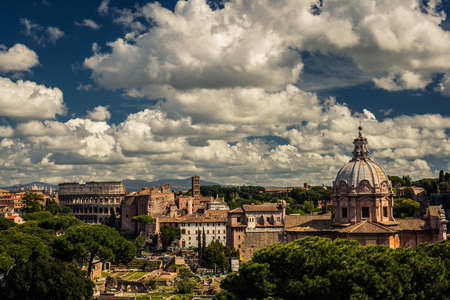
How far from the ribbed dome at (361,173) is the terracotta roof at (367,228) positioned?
17.0 feet

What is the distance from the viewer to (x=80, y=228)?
63969 millimetres

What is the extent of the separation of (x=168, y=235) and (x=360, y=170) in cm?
5530

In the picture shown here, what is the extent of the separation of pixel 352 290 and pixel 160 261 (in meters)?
56.1

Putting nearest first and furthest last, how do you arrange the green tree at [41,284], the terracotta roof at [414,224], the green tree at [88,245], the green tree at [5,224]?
1. the green tree at [41,284]
2. the terracotta roof at [414,224]
3. the green tree at [88,245]
4. the green tree at [5,224]

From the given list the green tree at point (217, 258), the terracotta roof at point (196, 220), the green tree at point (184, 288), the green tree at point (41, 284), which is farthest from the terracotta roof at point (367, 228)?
the terracotta roof at point (196, 220)

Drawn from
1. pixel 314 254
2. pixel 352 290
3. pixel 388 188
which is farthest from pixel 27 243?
pixel 388 188

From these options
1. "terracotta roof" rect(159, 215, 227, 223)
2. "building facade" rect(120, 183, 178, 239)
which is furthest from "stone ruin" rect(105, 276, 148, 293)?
"building facade" rect(120, 183, 178, 239)

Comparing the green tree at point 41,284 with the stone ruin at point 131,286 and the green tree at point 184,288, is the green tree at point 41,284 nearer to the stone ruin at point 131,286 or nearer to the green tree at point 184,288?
the stone ruin at point 131,286

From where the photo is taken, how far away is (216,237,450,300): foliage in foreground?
28625 millimetres

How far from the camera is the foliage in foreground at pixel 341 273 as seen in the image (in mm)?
28625

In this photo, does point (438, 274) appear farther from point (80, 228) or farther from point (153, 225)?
point (153, 225)

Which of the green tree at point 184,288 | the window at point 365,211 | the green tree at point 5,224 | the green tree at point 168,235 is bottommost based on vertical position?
the green tree at point 184,288

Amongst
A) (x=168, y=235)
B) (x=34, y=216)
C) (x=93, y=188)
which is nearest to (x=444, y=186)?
(x=168, y=235)

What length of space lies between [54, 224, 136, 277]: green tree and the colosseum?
268 feet
